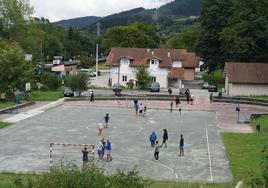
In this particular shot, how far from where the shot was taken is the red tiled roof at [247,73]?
76750 millimetres

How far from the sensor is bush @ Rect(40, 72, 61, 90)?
2950 inches

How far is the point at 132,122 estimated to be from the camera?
50.9m

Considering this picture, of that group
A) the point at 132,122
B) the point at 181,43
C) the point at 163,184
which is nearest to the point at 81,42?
the point at 181,43

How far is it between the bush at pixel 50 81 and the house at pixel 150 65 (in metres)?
13.9

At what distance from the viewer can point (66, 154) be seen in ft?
119

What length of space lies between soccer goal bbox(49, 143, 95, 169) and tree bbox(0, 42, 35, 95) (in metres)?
26.4

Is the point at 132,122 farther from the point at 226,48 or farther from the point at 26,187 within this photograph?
the point at 226,48

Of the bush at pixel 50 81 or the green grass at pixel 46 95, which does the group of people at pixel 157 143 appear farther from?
the bush at pixel 50 81

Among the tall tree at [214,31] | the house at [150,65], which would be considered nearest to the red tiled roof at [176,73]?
the house at [150,65]

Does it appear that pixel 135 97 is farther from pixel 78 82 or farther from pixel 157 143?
pixel 157 143

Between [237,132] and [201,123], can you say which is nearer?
[237,132]

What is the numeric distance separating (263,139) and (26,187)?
27.5 meters

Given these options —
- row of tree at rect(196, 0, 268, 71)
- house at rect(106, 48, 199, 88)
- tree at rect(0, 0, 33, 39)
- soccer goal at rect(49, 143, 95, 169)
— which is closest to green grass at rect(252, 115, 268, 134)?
soccer goal at rect(49, 143, 95, 169)

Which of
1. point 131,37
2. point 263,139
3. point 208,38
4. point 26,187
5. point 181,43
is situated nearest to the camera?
point 26,187
